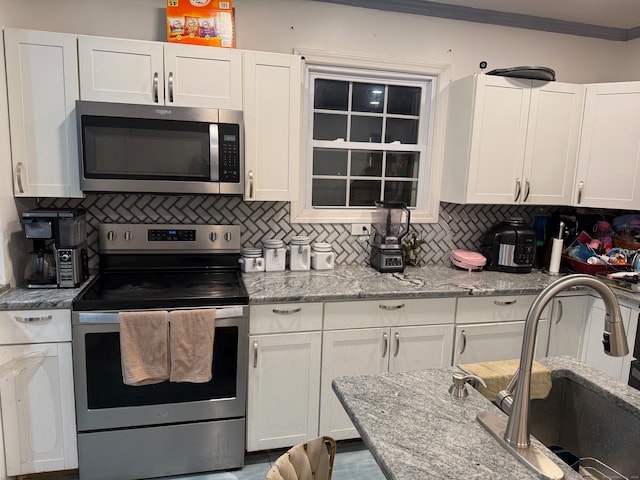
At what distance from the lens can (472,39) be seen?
294cm

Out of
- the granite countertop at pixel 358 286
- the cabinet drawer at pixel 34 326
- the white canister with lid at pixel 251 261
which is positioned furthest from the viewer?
the white canister with lid at pixel 251 261

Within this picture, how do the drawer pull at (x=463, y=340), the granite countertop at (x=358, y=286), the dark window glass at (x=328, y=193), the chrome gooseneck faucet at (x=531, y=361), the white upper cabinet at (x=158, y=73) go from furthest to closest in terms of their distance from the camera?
the dark window glass at (x=328, y=193)
the drawer pull at (x=463, y=340)
the white upper cabinet at (x=158, y=73)
the granite countertop at (x=358, y=286)
the chrome gooseneck faucet at (x=531, y=361)

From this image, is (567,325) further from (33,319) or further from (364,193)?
(33,319)

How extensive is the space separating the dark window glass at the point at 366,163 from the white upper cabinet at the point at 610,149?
130 cm

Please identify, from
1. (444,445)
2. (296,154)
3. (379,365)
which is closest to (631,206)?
(379,365)

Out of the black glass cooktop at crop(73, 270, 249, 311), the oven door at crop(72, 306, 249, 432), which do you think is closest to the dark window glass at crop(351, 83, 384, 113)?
the black glass cooktop at crop(73, 270, 249, 311)

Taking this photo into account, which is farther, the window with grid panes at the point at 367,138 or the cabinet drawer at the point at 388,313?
the window with grid panes at the point at 367,138

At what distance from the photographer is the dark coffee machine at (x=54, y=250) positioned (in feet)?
6.98

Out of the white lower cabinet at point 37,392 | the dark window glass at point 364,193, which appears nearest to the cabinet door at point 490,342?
the dark window glass at point 364,193

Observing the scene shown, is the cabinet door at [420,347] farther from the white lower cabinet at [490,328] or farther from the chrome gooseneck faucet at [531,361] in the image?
the chrome gooseneck faucet at [531,361]

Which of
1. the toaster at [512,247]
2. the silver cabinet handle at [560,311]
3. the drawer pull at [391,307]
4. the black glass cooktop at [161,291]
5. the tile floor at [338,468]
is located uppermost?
the toaster at [512,247]

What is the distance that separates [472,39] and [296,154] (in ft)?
4.88

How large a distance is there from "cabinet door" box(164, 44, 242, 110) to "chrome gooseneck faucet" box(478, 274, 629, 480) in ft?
6.29

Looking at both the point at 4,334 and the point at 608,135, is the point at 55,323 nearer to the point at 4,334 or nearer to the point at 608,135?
the point at 4,334
